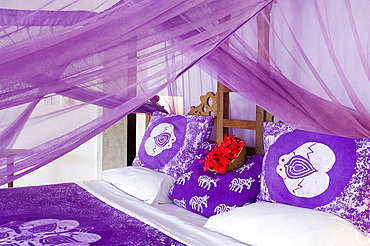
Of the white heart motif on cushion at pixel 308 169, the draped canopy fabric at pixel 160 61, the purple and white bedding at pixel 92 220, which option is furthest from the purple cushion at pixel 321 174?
the purple and white bedding at pixel 92 220

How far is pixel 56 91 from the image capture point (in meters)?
1.29

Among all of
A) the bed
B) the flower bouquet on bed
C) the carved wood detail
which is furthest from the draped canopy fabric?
the carved wood detail

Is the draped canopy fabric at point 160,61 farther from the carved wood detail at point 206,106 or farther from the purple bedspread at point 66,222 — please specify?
the carved wood detail at point 206,106

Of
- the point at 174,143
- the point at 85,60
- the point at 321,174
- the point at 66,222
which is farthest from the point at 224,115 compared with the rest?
the point at 85,60

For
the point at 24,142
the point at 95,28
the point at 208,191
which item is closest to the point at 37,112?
the point at 24,142

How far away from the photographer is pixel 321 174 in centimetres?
186

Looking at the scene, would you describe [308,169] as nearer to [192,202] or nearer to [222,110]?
[192,202]

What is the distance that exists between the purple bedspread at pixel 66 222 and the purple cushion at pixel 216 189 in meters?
0.33

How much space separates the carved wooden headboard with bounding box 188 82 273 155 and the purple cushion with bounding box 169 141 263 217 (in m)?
0.25

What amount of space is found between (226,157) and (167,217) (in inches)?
17.9

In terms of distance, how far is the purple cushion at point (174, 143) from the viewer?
2734mm

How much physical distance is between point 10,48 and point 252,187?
1332 mm

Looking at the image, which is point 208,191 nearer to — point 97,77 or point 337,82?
point 337,82

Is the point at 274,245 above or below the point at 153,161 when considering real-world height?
below
